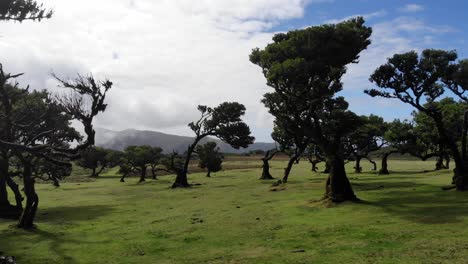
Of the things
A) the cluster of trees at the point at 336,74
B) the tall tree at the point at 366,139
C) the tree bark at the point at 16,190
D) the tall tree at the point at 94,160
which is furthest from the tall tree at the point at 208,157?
the tree bark at the point at 16,190

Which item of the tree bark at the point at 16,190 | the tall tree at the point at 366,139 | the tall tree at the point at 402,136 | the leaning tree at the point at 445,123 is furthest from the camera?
the tall tree at the point at 366,139

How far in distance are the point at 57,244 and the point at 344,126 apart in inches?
1764

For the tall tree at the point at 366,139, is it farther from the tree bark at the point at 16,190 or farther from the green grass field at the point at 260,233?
the tree bark at the point at 16,190

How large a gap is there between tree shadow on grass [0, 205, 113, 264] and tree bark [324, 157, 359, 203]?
15.9 meters

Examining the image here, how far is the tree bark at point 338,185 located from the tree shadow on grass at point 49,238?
15.9m

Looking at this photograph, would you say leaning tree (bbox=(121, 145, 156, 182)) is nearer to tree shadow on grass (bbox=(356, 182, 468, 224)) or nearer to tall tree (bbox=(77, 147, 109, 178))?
tall tree (bbox=(77, 147, 109, 178))

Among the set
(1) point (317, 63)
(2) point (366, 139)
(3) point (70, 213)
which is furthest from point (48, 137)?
(2) point (366, 139)

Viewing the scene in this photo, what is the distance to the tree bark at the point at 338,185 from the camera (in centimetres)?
2948

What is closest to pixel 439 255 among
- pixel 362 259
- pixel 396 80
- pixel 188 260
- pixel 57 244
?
pixel 362 259

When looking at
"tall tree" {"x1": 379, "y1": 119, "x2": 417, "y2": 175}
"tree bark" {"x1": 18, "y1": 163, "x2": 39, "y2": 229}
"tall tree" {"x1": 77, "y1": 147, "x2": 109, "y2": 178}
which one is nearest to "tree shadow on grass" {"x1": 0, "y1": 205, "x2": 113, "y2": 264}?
"tree bark" {"x1": 18, "y1": 163, "x2": 39, "y2": 229}

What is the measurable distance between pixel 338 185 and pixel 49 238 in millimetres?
18263

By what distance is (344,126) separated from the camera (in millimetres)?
58312

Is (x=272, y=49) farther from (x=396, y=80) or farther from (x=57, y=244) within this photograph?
(x=57, y=244)

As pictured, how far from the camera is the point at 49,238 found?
21859mm
